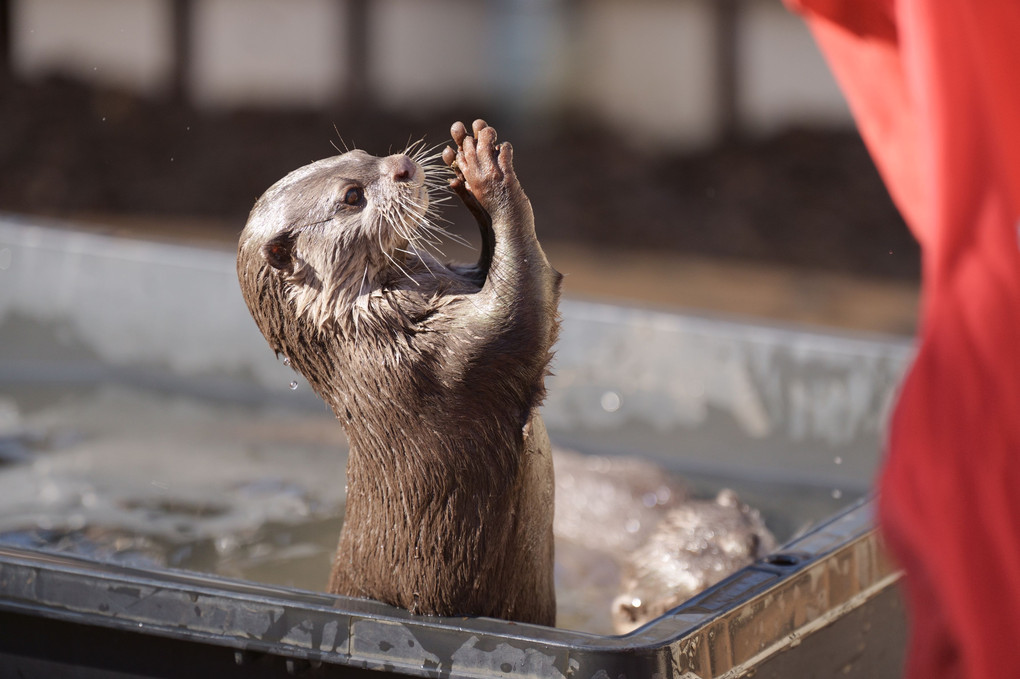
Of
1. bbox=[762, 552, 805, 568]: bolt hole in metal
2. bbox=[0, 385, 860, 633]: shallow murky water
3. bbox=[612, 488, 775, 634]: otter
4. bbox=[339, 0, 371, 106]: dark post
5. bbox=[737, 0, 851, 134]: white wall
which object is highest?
bbox=[339, 0, 371, 106]: dark post

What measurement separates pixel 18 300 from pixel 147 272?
43 centimetres

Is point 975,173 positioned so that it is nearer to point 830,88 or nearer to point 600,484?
point 600,484

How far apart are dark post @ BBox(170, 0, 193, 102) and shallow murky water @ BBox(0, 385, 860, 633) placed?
4498 millimetres

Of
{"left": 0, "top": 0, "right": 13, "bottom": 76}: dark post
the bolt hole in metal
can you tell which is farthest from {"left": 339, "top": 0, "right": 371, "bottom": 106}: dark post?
the bolt hole in metal

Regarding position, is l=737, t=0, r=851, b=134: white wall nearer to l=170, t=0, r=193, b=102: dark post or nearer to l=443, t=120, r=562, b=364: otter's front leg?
l=170, t=0, r=193, b=102: dark post

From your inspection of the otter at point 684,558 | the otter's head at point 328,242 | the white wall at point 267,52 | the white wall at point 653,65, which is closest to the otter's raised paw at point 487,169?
the otter's head at point 328,242

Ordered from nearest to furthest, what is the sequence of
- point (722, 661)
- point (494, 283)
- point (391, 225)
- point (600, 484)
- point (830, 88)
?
1. point (722, 661)
2. point (494, 283)
3. point (391, 225)
4. point (600, 484)
5. point (830, 88)

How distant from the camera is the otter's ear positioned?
1.68 m

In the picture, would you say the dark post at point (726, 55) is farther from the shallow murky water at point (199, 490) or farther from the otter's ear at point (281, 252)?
the otter's ear at point (281, 252)

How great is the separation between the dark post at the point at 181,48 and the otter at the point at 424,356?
6068 mm

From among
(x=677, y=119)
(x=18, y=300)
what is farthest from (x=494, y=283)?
(x=677, y=119)

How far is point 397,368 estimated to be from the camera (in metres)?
1.60

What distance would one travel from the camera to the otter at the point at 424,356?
5.20ft

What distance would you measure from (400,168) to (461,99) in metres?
6.10
